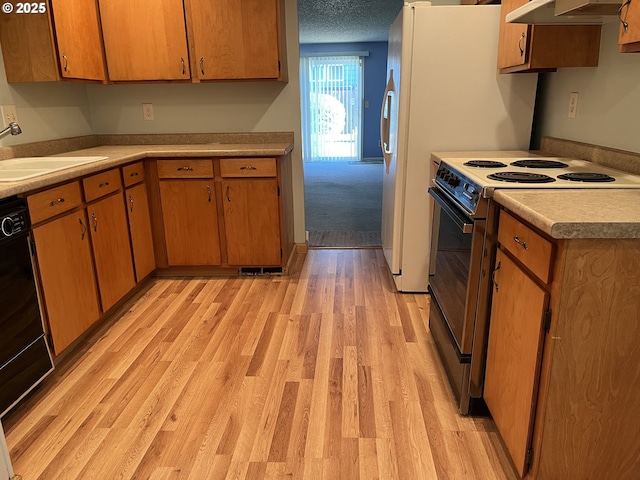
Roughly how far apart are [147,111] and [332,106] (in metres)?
6.88

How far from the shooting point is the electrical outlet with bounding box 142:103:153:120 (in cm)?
369

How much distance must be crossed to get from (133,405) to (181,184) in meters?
1.66

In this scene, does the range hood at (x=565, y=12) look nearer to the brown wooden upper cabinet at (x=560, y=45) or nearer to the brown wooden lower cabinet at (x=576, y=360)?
the brown wooden upper cabinet at (x=560, y=45)

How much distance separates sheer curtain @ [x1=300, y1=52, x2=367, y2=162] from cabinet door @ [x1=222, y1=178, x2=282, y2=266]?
6.95 metres

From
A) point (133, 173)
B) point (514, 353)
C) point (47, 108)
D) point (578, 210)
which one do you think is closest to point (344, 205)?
point (133, 173)

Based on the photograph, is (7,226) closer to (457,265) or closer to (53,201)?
(53,201)

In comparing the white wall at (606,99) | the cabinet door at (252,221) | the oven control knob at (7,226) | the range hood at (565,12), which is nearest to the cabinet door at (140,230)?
the cabinet door at (252,221)

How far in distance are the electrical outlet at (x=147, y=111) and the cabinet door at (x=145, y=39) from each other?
1.27 ft

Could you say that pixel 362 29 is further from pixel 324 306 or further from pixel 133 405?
pixel 133 405

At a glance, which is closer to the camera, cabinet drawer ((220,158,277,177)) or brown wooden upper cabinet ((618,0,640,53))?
brown wooden upper cabinet ((618,0,640,53))

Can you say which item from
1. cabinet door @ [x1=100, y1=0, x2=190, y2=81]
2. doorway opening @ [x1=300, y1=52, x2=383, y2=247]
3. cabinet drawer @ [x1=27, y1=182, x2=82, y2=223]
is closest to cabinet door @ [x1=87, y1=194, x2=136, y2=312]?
cabinet drawer @ [x1=27, y1=182, x2=82, y2=223]

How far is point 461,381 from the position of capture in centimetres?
188

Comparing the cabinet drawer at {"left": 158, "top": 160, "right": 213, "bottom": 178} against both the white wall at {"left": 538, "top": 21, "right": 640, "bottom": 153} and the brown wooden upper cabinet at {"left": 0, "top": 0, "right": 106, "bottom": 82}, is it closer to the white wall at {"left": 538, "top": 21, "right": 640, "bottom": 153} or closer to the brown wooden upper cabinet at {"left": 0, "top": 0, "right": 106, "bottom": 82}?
the brown wooden upper cabinet at {"left": 0, "top": 0, "right": 106, "bottom": 82}

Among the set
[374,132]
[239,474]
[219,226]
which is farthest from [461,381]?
[374,132]
